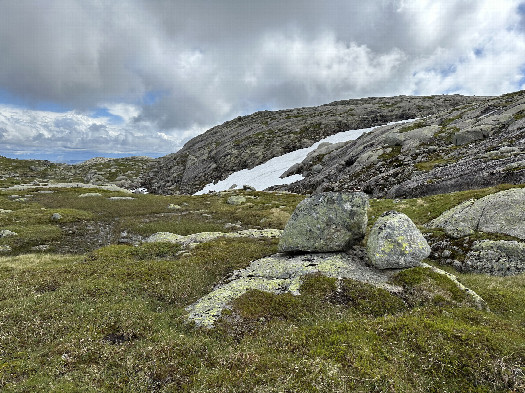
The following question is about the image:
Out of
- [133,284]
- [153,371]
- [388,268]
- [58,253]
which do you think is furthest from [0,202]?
[388,268]

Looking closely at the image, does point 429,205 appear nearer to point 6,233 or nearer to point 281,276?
point 281,276

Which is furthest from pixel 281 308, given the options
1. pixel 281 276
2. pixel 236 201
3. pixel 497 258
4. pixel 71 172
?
pixel 71 172

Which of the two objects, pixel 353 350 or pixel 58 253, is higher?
pixel 353 350

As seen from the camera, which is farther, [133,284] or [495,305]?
[133,284]

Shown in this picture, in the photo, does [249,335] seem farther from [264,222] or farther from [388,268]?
[264,222]

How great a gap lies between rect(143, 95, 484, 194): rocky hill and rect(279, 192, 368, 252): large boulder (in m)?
90.3

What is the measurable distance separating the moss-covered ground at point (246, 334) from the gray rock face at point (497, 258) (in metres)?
1.60

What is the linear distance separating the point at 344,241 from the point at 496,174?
3138 centimetres

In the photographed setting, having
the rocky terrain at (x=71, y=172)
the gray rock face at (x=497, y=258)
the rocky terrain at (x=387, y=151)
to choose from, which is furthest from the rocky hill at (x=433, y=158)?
the rocky terrain at (x=71, y=172)

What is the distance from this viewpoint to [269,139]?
127 meters

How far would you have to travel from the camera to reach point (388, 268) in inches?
701

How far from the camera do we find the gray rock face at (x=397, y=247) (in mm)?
17344

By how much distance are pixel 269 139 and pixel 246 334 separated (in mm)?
119002

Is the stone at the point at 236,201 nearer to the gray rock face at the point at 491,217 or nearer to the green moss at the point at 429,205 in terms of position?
the green moss at the point at 429,205
